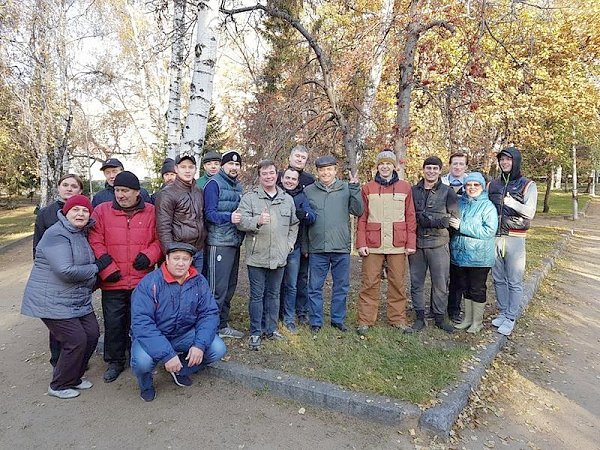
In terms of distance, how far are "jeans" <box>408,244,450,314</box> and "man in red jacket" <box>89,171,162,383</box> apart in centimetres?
290

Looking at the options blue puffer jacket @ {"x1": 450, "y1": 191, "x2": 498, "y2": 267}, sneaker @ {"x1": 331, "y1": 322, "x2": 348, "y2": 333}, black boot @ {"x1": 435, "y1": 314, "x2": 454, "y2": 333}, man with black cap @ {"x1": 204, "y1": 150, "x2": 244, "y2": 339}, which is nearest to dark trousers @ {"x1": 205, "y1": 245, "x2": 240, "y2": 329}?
man with black cap @ {"x1": 204, "y1": 150, "x2": 244, "y2": 339}

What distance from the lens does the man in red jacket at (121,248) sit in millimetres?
3754

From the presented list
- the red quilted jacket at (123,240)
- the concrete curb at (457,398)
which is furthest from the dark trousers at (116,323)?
the concrete curb at (457,398)

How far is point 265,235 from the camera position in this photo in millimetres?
4316

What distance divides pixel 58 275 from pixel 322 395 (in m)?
2.39

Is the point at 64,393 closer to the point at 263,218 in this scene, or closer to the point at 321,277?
the point at 263,218

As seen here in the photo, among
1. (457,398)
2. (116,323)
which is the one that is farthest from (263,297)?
(457,398)

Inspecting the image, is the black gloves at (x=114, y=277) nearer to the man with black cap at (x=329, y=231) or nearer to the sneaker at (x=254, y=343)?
the sneaker at (x=254, y=343)

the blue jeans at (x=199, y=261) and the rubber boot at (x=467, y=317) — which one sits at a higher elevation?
the blue jeans at (x=199, y=261)

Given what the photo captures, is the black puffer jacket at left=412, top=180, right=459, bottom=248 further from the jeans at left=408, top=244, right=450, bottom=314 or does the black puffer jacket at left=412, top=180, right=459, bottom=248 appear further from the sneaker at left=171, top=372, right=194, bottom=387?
the sneaker at left=171, top=372, right=194, bottom=387

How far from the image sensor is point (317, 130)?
763 cm

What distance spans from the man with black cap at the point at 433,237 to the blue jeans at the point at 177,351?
230cm

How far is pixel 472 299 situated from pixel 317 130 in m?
4.07

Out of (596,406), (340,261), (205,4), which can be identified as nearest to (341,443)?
(340,261)
